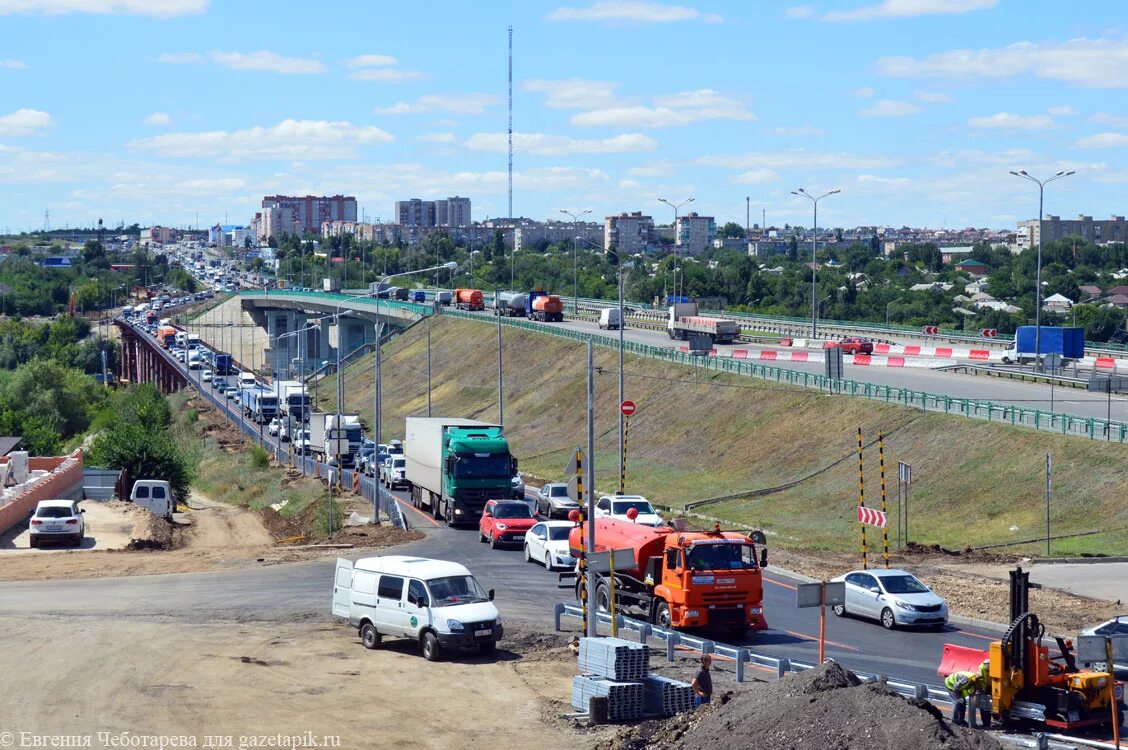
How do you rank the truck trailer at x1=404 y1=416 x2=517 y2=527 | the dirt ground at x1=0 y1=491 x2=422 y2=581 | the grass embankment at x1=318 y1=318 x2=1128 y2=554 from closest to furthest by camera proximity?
the dirt ground at x1=0 y1=491 x2=422 y2=581 → the grass embankment at x1=318 y1=318 x2=1128 y2=554 → the truck trailer at x1=404 y1=416 x2=517 y2=527

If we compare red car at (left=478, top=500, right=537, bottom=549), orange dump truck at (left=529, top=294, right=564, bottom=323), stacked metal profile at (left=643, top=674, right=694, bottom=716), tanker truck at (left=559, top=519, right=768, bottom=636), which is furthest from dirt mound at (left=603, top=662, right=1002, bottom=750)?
orange dump truck at (left=529, top=294, right=564, bottom=323)

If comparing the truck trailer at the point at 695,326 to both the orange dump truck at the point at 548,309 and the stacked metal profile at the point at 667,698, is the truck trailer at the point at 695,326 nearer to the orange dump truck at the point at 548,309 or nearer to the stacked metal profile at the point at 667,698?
the orange dump truck at the point at 548,309

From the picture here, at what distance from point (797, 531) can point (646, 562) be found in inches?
721

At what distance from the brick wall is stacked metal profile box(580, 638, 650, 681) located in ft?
97.0

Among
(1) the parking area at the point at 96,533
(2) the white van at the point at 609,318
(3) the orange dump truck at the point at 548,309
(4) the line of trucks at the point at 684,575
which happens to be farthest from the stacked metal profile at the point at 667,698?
(3) the orange dump truck at the point at 548,309

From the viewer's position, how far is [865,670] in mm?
24406

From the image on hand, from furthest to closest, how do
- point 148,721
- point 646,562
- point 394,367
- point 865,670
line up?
point 394,367 → point 646,562 → point 865,670 → point 148,721

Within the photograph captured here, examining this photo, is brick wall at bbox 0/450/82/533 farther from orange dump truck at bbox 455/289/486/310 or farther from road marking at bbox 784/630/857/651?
orange dump truck at bbox 455/289/486/310

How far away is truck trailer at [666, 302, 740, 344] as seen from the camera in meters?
94.6

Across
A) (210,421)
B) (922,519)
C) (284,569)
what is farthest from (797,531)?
(210,421)

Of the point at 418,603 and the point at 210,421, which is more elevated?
the point at 418,603

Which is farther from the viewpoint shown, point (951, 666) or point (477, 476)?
point (477, 476)

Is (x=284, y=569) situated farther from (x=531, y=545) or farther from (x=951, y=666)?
(x=951, y=666)

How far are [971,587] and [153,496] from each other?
3476cm
